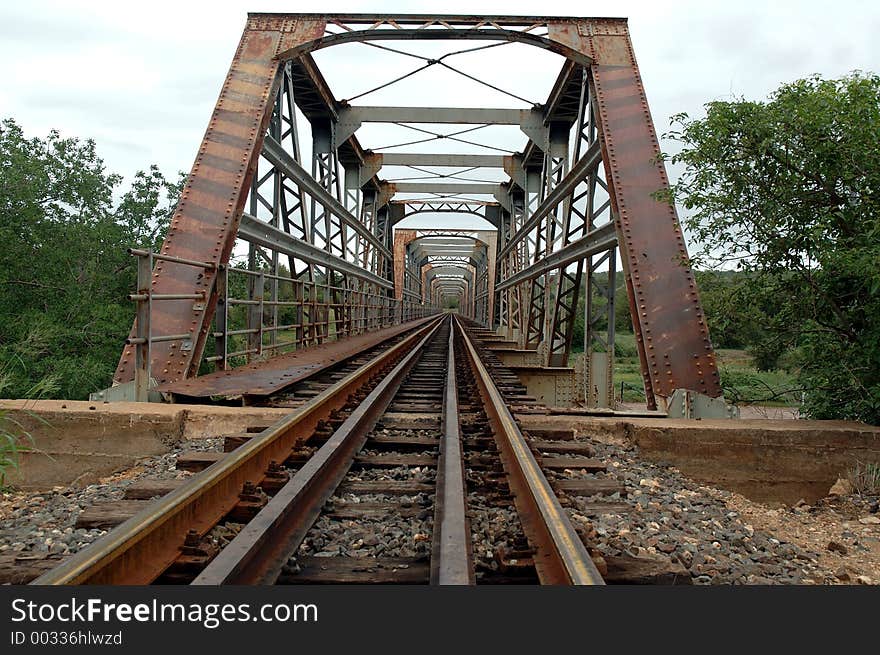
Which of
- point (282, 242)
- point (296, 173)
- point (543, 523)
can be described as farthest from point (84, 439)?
point (296, 173)

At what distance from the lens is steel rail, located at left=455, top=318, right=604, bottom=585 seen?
1.82 m

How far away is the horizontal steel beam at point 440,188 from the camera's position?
2567cm

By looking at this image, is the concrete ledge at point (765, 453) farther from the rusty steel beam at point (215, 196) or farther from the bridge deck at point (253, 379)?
the rusty steel beam at point (215, 196)

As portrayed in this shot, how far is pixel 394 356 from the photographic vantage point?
→ 10703 millimetres

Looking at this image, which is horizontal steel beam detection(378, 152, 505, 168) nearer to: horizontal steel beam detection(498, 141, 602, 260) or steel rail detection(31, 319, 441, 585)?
horizontal steel beam detection(498, 141, 602, 260)

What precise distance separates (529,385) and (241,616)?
825 cm

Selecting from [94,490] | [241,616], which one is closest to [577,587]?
[241,616]

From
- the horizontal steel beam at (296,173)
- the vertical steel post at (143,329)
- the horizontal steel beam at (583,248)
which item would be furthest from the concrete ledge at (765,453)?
the horizontal steel beam at (296,173)

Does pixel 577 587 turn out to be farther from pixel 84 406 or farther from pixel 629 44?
pixel 629 44

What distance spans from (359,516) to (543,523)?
88 cm

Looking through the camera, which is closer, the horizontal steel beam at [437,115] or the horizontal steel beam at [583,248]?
the horizontal steel beam at [583,248]

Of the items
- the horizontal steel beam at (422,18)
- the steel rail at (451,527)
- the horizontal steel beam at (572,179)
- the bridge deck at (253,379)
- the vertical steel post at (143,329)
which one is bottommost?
the steel rail at (451,527)

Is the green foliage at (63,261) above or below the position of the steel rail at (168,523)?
above

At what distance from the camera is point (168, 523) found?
7.17 feet
